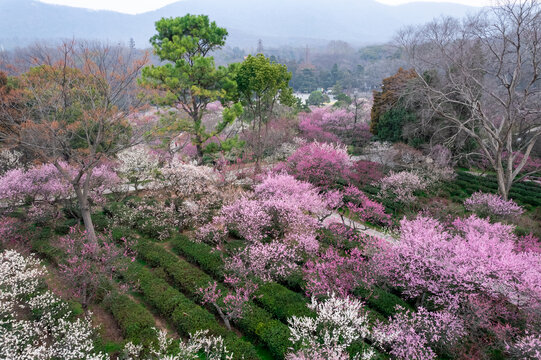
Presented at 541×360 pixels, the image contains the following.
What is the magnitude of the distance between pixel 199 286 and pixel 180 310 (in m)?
1.12

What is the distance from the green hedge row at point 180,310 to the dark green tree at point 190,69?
1003 centimetres

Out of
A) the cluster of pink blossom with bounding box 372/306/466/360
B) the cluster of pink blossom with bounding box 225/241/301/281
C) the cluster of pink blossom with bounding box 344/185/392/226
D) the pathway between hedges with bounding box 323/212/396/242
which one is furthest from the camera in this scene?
the cluster of pink blossom with bounding box 344/185/392/226

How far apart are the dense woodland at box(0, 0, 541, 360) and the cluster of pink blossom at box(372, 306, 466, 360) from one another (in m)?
0.05

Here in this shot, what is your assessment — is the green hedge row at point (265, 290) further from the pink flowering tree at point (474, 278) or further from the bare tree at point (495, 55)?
the bare tree at point (495, 55)

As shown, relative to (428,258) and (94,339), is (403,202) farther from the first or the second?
(94,339)

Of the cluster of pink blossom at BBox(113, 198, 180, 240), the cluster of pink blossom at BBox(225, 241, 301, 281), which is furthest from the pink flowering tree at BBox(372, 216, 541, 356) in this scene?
the cluster of pink blossom at BBox(113, 198, 180, 240)

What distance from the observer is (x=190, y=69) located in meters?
16.7

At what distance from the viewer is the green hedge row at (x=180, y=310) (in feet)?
24.5

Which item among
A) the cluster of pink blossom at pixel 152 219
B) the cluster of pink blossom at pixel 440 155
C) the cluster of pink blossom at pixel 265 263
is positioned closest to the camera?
the cluster of pink blossom at pixel 265 263

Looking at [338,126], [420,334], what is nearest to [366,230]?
[420,334]

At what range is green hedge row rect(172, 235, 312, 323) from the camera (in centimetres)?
861

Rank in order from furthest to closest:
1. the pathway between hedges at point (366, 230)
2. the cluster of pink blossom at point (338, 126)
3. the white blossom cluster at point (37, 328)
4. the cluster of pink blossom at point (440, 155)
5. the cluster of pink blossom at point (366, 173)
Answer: the cluster of pink blossom at point (338, 126)
the cluster of pink blossom at point (440, 155)
the cluster of pink blossom at point (366, 173)
the pathway between hedges at point (366, 230)
the white blossom cluster at point (37, 328)

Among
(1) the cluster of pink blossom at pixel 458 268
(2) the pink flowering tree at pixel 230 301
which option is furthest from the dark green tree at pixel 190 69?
(1) the cluster of pink blossom at pixel 458 268

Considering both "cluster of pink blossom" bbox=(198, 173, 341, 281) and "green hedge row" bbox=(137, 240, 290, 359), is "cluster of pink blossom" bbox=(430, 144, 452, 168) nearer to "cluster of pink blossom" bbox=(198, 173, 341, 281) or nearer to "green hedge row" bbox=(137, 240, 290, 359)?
"cluster of pink blossom" bbox=(198, 173, 341, 281)
